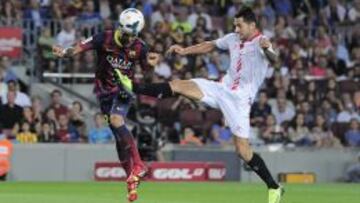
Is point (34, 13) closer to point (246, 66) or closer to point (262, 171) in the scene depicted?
point (246, 66)

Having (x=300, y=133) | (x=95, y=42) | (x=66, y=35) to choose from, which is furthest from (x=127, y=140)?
(x=300, y=133)

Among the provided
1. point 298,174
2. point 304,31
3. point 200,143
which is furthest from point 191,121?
point 304,31

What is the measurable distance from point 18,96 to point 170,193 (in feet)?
27.2

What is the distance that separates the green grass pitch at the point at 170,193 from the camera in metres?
15.8

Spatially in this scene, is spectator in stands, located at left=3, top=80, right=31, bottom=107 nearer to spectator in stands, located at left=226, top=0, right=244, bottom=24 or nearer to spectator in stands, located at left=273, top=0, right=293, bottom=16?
spectator in stands, located at left=226, top=0, right=244, bottom=24

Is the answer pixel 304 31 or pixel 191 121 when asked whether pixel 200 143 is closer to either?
pixel 191 121

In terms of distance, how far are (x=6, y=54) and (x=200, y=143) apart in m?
4.80

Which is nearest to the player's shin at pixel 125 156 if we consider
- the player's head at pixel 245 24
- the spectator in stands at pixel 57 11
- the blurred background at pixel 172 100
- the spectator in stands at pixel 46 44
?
the player's head at pixel 245 24

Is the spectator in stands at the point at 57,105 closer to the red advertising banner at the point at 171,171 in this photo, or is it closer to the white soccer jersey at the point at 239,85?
the red advertising banner at the point at 171,171

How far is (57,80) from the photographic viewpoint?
2783 centimetres

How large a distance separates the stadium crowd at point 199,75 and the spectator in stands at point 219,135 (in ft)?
0.10

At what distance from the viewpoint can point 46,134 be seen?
24859 millimetres

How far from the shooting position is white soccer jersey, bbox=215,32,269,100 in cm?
1532

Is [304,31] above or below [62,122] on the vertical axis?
above
